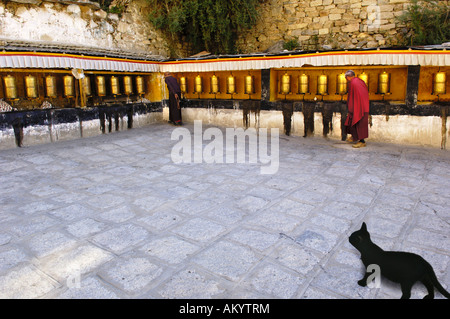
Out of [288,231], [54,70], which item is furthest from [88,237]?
[54,70]

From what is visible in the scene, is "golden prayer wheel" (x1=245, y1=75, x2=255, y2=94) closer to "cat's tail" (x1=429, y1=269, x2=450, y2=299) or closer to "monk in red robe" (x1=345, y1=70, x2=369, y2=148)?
"monk in red robe" (x1=345, y1=70, x2=369, y2=148)

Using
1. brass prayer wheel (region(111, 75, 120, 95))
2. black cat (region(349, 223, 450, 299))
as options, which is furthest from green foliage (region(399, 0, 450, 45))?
black cat (region(349, 223, 450, 299))

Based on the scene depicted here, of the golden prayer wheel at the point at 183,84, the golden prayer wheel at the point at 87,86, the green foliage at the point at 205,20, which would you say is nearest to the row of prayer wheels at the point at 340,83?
the golden prayer wheel at the point at 183,84

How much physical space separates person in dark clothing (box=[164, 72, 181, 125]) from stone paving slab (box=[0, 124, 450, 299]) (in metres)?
4.09

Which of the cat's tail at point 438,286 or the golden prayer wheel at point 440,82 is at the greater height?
the golden prayer wheel at point 440,82

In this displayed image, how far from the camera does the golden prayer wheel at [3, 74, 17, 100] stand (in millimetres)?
7898

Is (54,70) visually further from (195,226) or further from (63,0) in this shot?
(195,226)

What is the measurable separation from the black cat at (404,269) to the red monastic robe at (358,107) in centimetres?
536

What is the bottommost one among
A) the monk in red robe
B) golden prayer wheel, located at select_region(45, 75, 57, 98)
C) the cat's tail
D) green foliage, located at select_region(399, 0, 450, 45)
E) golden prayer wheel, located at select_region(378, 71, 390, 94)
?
the cat's tail

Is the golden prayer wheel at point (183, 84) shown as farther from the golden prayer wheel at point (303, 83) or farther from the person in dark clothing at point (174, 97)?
the golden prayer wheel at point (303, 83)

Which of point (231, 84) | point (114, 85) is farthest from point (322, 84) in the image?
point (114, 85)

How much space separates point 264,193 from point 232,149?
304 centimetres

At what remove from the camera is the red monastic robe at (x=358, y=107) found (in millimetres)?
7664

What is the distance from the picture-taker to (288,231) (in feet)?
12.7
